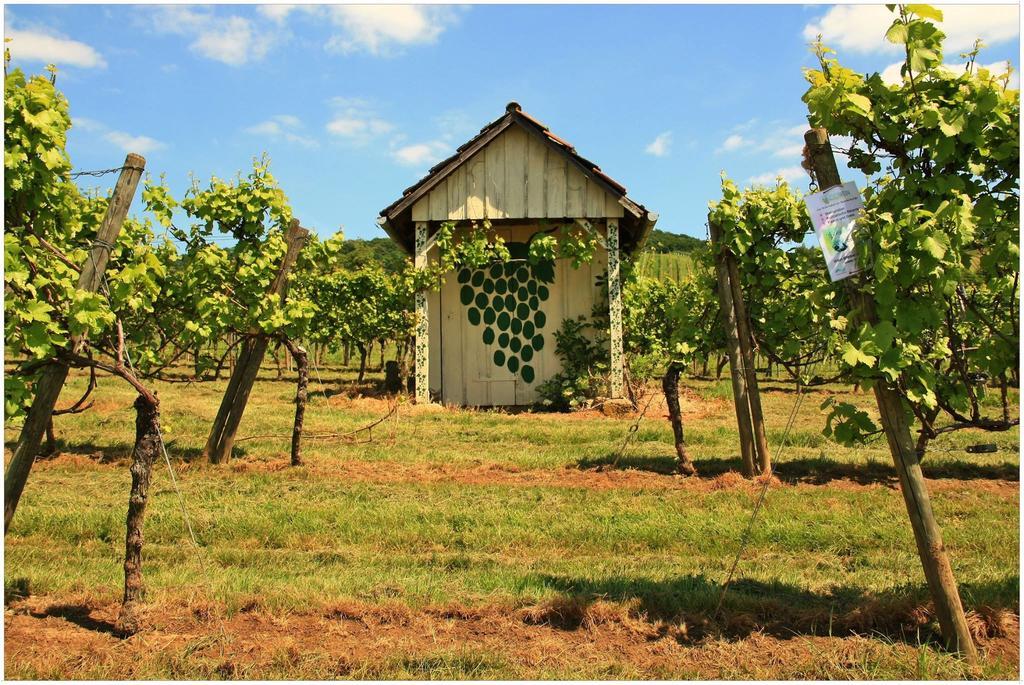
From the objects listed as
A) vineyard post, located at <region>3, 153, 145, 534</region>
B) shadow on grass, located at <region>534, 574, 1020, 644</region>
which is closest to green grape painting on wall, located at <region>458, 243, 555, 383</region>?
shadow on grass, located at <region>534, 574, 1020, 644</region>

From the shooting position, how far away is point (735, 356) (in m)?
8.43

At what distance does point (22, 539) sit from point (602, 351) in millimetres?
11084

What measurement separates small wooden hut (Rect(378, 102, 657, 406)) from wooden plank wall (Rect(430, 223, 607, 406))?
2cm

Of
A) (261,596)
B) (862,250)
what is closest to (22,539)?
(261,596)

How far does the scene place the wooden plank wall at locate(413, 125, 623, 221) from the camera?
1514 cm

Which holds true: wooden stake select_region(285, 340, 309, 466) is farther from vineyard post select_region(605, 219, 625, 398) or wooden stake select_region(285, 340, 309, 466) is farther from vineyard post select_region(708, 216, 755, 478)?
vineyard post select_region(605, 219, 625, 398)

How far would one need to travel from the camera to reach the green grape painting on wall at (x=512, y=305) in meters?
15.9

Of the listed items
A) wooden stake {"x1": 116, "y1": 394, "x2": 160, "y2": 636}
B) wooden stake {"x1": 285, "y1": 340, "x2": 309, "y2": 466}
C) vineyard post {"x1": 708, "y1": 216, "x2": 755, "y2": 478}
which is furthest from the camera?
wooden stake {"x1": 285, "y1": 340, "x2": 309, "y2": 466}

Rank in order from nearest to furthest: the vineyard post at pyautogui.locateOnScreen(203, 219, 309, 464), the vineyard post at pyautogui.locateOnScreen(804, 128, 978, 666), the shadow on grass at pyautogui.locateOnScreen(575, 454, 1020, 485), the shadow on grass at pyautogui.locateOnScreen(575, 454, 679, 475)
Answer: the vineyard post at pyautogui.locateOnScreen(804, 128, 978, 666) < the shadow on grass at pyautogui.locateOnScreen(575, 454, 1020, 485) < the shadow on grass at pyautogui.locateOnScreen(575, 454, 679, 475) < the vineyard post at pyautogui.locateOnScreen(203, 219, 309, 464)

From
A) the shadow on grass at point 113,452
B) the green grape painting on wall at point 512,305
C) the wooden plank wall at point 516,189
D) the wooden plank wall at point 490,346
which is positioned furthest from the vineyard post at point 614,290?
the shadow on grass at point 113,452

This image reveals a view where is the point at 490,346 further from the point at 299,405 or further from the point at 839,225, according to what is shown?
the point at 839,225

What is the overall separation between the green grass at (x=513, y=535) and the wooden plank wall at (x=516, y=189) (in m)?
5.75

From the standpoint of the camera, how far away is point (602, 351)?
615 inches

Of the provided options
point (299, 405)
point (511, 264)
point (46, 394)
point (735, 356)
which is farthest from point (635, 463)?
point (511, 264)
